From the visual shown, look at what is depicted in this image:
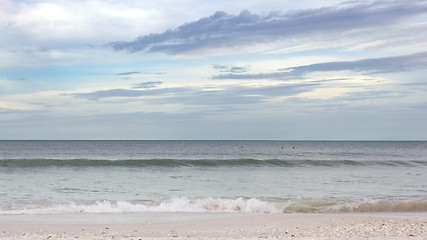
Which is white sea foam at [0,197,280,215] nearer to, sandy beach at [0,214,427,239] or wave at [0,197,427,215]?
wave at [0,197,427,215]

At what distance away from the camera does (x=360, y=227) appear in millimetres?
10531

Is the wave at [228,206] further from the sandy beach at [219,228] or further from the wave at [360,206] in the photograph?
the sandy beach at [219,228]

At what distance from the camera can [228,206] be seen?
1526 centimetres

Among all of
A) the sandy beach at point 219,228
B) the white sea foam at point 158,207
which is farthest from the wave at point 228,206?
the sandy beach at point 219,228

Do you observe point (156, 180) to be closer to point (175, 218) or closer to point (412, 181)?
point (175, 218)

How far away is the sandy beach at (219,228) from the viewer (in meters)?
9.58

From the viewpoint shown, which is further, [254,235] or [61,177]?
[61,177]

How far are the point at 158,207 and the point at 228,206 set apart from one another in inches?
102

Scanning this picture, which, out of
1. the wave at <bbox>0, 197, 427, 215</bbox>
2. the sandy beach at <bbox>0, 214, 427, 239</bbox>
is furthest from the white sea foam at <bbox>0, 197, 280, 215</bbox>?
the sandy beach at <bbox>0, 214, 427, 239</bbox>

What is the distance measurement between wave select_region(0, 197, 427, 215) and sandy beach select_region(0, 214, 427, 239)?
1190mm

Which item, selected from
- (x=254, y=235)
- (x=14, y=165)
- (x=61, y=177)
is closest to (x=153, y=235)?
(x=254, y=235)

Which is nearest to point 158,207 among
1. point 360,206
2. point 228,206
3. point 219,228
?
point 228,206

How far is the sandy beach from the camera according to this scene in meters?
9.58

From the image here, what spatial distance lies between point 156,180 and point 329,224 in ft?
44.8
